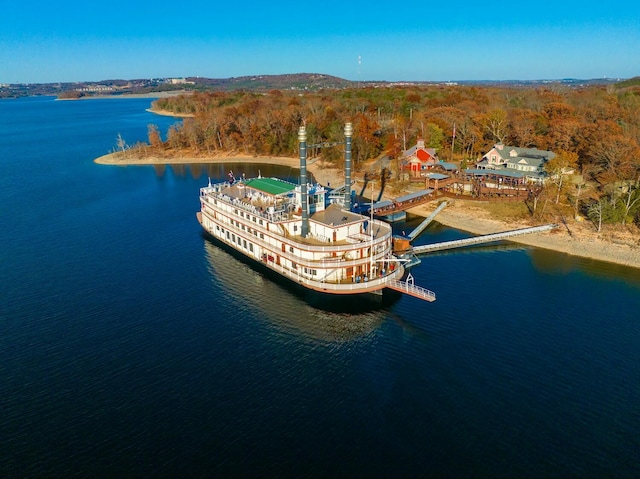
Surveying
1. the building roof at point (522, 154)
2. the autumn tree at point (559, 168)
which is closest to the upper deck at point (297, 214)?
the autumn tree at point (559, 168)

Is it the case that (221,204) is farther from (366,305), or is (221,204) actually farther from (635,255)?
(635,255)

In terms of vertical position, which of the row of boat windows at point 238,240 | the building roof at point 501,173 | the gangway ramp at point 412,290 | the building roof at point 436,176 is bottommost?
the gangway ramp at point 412,290

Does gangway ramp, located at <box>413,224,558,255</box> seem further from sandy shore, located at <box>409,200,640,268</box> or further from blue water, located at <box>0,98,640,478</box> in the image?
blue water, located at <box>0,98,640,478</box>

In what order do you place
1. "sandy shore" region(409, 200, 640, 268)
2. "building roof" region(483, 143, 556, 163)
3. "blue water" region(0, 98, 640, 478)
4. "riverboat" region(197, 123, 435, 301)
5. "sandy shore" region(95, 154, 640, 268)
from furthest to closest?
1. "building roof" region(483, 143, 556, 163)
2. "sandy shore" region(95, 154, 640, 268)
3. "sandy shore" region(409, 200, 640, 268)
4. "riverboat" region(197, 123, 435, 301)
5. "blue water" region(0, 98, 640, 478)

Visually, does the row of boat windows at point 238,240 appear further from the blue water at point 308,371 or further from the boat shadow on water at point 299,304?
the blue water at point 308,371

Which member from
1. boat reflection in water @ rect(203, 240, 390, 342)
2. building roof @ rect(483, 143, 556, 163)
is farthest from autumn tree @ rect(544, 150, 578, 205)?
boat reflection in water @ rect(203, 240, 390, 342)
